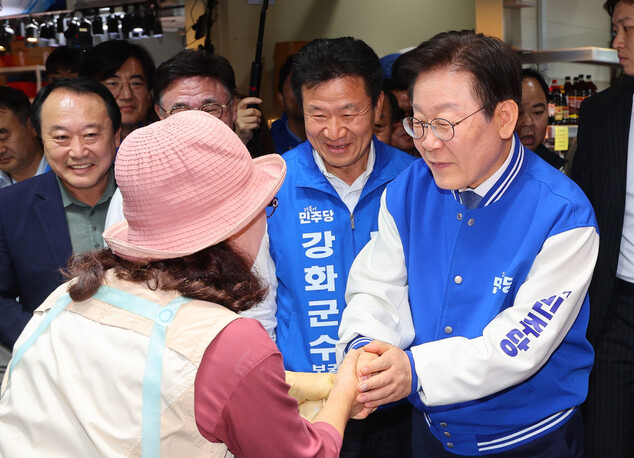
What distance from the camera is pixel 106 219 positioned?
2.43 m

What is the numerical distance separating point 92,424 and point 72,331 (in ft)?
0.59

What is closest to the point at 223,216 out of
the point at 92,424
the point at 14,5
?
the point at 92,424

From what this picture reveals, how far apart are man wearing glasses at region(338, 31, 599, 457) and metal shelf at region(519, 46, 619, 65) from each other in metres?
4.22

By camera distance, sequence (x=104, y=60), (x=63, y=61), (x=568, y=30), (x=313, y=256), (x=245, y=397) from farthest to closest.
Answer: (x=568, y=30) → (x=63, y=61) → (x=104, y=60) → (x=313, y=256) → (x=245, y=397)

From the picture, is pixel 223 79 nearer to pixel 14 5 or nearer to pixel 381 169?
pixel 381 169

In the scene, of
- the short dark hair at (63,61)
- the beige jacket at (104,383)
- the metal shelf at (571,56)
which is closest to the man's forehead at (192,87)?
the beige jacket at (104,383)

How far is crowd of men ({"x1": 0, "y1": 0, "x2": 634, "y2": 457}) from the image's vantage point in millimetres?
1699

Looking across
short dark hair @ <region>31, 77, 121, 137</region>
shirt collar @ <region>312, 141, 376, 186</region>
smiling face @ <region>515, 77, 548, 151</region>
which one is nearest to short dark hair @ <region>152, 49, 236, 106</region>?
short dark hair @ <region>31, 77, 121, 137</region>

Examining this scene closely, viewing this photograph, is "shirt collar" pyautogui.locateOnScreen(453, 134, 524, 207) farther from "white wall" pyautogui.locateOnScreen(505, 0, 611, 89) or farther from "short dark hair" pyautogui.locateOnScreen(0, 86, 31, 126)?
"white wall" pyautogui.locateOnScreen(505, 0, 611, 89)

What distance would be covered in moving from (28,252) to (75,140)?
0.44 metres

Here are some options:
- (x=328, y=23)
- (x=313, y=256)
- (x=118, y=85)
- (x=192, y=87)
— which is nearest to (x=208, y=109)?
(x=192, y=87)

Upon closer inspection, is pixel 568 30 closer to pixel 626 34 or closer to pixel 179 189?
pixel 626 34

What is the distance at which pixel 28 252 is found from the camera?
2.41m

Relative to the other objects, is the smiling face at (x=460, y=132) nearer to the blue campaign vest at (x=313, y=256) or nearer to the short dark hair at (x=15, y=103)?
the blue campaign vest at (x=313, y=256)
